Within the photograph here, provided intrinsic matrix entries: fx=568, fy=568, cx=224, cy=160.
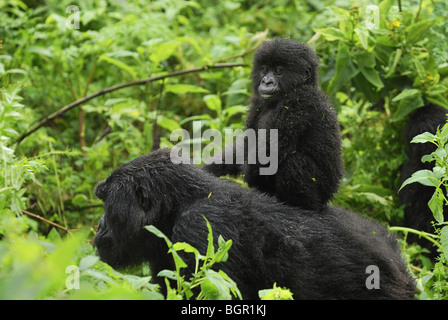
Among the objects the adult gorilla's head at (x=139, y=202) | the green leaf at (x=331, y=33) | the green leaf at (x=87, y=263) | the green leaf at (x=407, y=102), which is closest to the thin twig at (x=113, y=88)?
the green leaf at (x=331, y=33)

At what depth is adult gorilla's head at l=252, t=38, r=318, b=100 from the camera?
372 cm

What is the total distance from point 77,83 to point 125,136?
42.4 inches

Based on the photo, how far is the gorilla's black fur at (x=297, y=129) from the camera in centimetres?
338

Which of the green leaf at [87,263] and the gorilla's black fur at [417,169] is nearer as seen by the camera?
the green leaf at [87,263]

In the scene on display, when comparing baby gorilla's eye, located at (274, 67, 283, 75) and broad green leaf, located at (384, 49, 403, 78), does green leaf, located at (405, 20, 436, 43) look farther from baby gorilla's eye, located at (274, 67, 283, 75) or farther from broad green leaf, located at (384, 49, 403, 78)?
baby gorilla's eye, located at (274, 67, 283, 75)

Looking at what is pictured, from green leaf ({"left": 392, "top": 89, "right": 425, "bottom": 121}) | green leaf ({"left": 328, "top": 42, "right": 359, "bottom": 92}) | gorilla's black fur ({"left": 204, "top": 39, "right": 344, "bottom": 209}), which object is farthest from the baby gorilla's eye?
green leaf ({"left": 392, "top": 89, "right": 425, "bottom": 121})

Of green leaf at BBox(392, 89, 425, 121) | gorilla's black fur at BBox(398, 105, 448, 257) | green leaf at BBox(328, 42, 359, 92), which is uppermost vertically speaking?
green leaf at BBox(328, 42, 359, 92)

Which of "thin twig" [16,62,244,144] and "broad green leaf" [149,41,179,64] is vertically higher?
"broad green leaf" [149,41,179,64]

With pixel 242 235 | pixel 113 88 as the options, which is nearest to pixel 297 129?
pixel 242 235

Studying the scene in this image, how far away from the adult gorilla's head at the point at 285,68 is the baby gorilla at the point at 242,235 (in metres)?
0.94

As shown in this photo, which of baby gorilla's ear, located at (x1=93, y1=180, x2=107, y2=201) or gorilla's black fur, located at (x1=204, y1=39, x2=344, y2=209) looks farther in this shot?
gorilla's black fur, located at (x1=204, y1=39, x2=344, y2=209)

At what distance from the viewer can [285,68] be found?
12.3 feet

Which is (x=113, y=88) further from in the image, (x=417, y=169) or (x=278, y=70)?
(x=417, y=169)

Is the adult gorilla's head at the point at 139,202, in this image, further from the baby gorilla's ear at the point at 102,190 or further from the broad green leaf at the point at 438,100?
the broad green leaf at the point at 438,100
